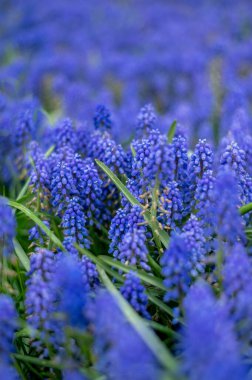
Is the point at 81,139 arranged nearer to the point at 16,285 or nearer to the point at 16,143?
the point at 16,143

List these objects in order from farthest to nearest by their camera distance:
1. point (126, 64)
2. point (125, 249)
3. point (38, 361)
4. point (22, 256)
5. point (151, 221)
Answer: point (126, 64)
point (22, 256)
point (151, 221)
point (125, 249)
point (38, 361)

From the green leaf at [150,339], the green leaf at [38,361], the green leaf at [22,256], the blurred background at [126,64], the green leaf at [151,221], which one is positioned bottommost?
the green leaf at [150,339]

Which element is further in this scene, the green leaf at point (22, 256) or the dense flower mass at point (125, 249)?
the green leaf at point (22, 256)

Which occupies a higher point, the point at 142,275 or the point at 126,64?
the point at 126,64

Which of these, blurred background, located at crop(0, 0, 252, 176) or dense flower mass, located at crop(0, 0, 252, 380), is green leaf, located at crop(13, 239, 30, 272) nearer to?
dense flower mass, located at crop(0, 0, 252, 380)

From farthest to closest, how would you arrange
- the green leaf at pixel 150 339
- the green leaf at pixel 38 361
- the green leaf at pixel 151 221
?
the green leaf at pixel 151 221, the green leaf at pixel 38 361, the green leaf at pixel 150 339

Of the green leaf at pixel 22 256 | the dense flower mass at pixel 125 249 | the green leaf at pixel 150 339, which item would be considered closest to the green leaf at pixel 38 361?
the dense flower mass at pixel 125 249

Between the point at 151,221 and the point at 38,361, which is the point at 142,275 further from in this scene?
the point at 38,361

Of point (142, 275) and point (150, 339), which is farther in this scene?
point (142, 275)

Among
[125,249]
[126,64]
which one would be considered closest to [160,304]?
[125,249]

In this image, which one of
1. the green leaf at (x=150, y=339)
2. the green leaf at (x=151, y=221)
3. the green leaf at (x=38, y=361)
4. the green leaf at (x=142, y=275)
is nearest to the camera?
the green leaf at (x=150, y=339)

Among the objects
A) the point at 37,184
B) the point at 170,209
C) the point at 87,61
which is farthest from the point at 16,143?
the point at 87,61

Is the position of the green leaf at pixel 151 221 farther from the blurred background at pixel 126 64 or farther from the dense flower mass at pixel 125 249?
the blurred background at pixel 126 64
